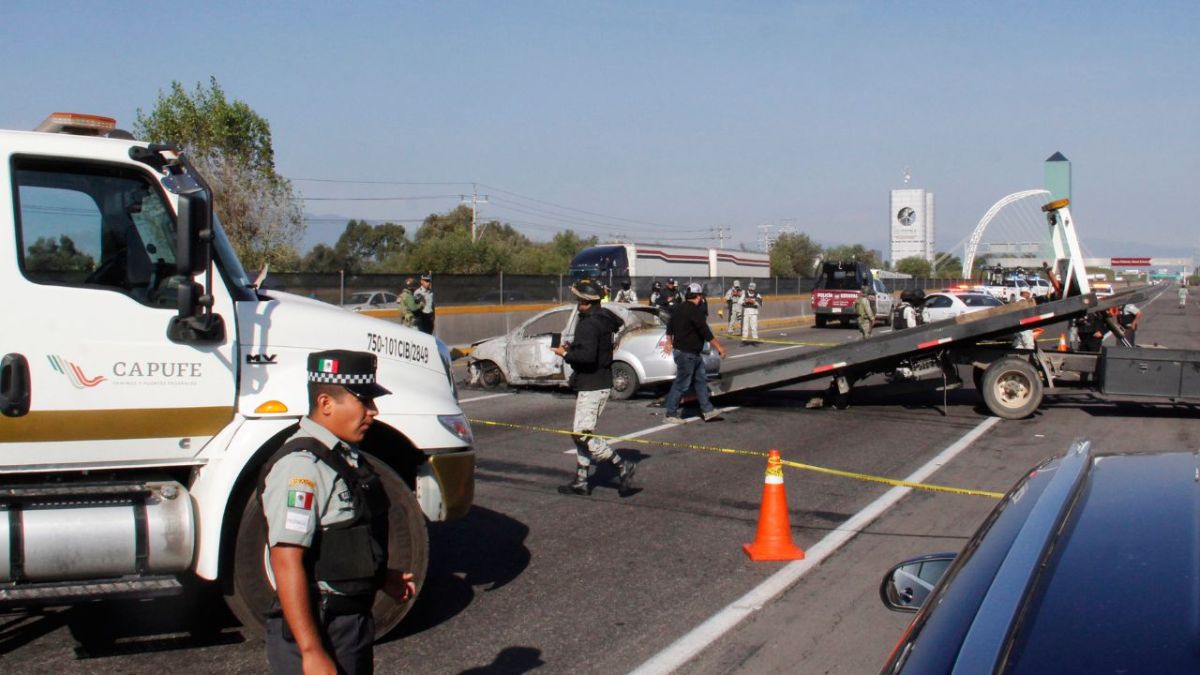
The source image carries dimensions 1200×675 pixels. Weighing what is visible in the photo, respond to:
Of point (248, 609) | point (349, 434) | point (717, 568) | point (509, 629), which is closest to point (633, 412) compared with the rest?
point (717, 568)

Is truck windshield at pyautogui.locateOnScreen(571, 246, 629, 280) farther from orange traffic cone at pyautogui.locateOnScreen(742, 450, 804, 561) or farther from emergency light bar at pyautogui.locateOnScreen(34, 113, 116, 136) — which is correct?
emergency light bar at pyautogui.locateOnScreen(34, 113, 116, 136)

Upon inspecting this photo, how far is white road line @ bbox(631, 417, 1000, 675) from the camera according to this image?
5527 mm

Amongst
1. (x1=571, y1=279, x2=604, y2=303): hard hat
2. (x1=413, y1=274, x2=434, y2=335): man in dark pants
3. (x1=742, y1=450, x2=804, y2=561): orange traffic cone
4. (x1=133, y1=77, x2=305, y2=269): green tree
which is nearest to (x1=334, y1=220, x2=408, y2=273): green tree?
(x1=133, y1=77, x2=305, y2=269): green tree

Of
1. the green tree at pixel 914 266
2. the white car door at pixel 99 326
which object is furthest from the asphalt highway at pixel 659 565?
the green tree at pixel 914 266

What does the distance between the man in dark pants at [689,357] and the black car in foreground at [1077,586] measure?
1110cm

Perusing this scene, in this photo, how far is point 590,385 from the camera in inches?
370

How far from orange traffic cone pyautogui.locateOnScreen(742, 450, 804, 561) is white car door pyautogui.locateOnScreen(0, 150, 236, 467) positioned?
3.77m

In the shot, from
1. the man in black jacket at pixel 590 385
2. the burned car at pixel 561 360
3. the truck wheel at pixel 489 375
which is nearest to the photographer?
the man in black jacket at pixel 590 385

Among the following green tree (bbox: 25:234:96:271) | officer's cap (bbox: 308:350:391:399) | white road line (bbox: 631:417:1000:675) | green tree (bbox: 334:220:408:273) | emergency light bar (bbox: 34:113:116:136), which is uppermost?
green tree (bbox: 334:220:408:273)

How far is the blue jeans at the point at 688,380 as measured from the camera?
47.0 ft

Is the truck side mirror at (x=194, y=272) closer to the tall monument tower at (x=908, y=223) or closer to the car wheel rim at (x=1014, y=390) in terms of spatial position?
the car wheel rim at (x=1014, y=390)

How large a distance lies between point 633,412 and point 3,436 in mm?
10742

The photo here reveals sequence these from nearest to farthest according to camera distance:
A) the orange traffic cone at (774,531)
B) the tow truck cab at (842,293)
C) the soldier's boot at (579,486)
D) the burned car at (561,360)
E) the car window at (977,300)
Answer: the orange traffic cone at (774,531)
the soldier's boot at (579,486)
the burned car at (561,360)
the car window at (977,300)
the tow truck cab at (842,293)

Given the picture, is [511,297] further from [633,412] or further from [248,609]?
[248,609]
